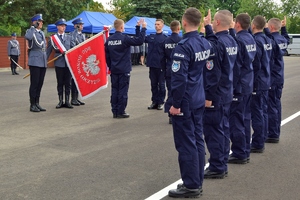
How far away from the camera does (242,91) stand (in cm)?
693

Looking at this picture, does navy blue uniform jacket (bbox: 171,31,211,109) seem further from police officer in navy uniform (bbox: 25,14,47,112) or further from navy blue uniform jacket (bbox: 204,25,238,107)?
police officer in navy uniform (bbox: 25,14,47,112)

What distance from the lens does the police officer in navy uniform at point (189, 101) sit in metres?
5.26

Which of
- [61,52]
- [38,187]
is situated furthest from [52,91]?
[38,187]

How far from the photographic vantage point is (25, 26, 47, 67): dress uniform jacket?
11.5 metres

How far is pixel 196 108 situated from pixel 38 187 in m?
1.99

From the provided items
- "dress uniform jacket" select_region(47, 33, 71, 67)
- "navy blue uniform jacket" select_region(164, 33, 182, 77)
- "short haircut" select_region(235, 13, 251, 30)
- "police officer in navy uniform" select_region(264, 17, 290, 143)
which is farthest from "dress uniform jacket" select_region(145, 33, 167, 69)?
"short haircut" select_region(235, 13, 251, 30)

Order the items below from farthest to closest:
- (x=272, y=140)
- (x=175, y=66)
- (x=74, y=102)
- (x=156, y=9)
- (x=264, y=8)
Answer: (x=264, y=8)
(x=156, y=9)
(x=74, y=102)
(x=272, y=140)
(x=175, y=66)

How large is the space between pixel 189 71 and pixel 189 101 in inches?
12.2

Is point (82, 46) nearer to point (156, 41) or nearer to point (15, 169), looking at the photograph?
point (156, 41)

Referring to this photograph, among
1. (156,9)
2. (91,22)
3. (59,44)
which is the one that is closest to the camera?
(59,44)

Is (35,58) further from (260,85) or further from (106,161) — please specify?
(260,85)

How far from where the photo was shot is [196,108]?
546cm

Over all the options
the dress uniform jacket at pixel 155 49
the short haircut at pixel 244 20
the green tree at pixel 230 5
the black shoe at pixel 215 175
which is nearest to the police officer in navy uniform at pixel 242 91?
the short haircut at pixel 244 20

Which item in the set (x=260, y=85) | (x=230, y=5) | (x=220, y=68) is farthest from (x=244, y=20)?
(x=230, y=5)
